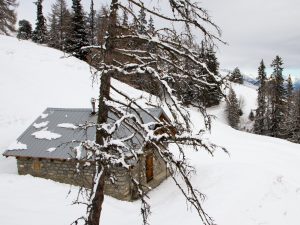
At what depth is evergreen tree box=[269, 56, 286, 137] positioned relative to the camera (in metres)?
58.1

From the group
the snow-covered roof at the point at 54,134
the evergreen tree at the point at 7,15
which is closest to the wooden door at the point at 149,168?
the snow-covered roof at the point at 54,134

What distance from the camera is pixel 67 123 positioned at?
21406 millimetres

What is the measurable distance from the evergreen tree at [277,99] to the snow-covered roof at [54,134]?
4057 cm

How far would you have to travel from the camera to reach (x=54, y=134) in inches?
816

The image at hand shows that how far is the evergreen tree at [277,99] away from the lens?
5806cm

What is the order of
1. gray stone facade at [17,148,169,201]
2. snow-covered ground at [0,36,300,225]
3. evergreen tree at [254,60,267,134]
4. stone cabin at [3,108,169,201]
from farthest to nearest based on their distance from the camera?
1. evergreen tree at [254,60,267,134]
2. stone cabin at [3,108,169,201]
3. gray stone facade at [17,148,169,201]
4. snow-covered ground at [0,36,300,225]

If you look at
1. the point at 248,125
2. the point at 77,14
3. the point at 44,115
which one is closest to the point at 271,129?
the point at 248,125

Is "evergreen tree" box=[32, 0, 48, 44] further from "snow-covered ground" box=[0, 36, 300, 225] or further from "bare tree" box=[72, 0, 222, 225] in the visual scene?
"bare tree" box=[72, 0, 222, 225]

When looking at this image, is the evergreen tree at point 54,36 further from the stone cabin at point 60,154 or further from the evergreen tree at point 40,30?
the stone cabin at point 60,154

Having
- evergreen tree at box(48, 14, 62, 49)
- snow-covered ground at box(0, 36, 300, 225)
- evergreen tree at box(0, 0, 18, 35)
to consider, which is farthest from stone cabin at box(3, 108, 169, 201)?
evergreen tree at box(48, 14, 62, 49)

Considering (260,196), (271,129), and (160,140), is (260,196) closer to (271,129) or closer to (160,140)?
(160,140)

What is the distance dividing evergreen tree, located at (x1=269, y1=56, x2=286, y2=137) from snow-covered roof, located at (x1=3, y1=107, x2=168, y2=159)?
40.6 metres

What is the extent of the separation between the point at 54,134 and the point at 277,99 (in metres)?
46.9

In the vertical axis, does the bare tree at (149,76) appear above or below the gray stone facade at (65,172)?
above
